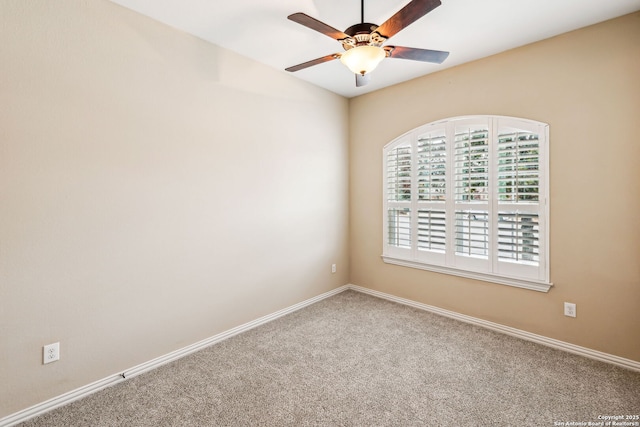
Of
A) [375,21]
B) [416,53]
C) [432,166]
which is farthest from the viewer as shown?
[432,166]

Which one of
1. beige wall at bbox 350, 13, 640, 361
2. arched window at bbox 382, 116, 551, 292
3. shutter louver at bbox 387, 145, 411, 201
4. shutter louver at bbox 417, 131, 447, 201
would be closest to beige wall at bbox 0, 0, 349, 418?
shutter louver at bbox 387, 145, 411, 201

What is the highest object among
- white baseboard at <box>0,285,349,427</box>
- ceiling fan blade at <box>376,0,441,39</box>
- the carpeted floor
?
ceiling fan blade at <box>376,0,441,39</box>

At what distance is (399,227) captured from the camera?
148 inches

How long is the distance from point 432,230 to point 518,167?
1.05m

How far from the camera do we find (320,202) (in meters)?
3.85

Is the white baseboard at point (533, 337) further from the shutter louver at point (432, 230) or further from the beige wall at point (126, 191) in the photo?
the beige wall at point (126, 191)

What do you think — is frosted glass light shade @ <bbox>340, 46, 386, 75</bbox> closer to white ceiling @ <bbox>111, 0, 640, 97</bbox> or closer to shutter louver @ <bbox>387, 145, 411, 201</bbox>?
white ceiling @ <bbox>111, 0, 640, 97</bbox>

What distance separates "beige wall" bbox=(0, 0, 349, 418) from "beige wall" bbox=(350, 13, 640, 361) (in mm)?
2109

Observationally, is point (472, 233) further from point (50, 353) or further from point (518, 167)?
point (50, 353)

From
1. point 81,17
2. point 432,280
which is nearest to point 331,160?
point 432,280

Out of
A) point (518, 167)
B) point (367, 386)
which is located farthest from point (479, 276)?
point (367, 386)

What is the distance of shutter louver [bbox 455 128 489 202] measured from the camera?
2998mm

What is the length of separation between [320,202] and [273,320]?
1516 mm

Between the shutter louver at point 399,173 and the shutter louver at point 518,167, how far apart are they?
99 centimetres
